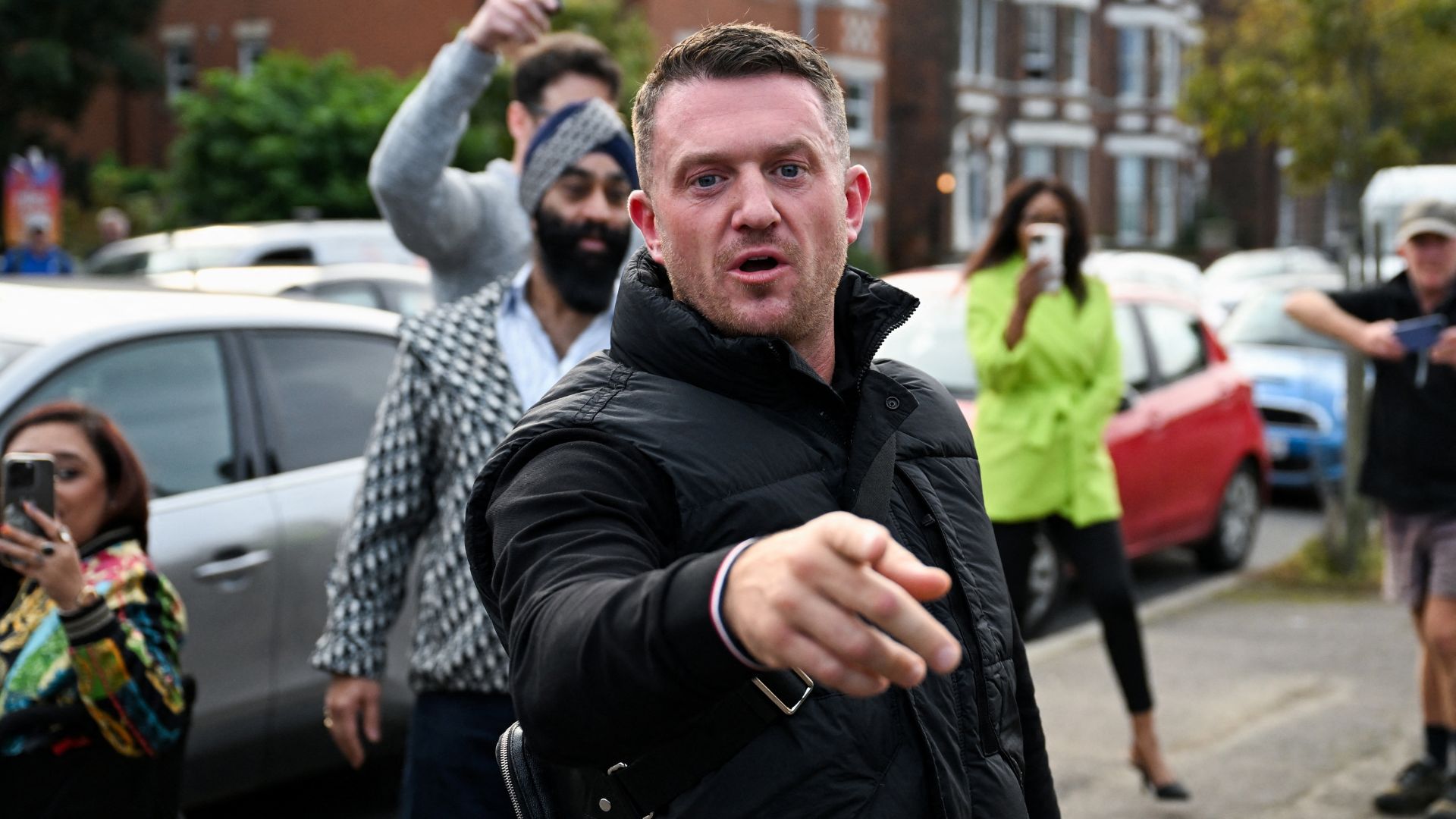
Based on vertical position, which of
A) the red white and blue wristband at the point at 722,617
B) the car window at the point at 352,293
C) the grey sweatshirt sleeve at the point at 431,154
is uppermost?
the grey sweatshirt sleeve at the point at 431,154

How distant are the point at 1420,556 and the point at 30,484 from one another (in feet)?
14.6

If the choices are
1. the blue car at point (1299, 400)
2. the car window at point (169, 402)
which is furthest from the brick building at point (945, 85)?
the car window at point (169, 402)

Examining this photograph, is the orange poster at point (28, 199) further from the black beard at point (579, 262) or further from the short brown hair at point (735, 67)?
the short brown hair at point (735, 67)

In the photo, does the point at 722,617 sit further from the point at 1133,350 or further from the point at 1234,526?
the point at 1234,526

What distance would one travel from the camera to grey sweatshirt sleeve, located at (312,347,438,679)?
11.0ft

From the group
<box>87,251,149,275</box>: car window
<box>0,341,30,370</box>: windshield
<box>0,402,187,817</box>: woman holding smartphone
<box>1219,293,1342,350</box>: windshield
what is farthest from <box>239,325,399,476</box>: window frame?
<box>87,251,149,275</box>: car window

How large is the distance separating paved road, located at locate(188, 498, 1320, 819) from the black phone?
243cm

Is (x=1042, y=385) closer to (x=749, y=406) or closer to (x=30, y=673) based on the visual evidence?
(x=30, y=673)

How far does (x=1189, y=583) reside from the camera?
10.1 meters

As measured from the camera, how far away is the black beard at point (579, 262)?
3.50 meters

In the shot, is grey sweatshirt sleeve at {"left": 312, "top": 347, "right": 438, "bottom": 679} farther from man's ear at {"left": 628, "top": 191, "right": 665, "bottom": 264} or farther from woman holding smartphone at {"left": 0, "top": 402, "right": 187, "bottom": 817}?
man's ear at {"left": 628, "top": 191, "right": 665, "bottom": 264}

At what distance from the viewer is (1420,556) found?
5715mm

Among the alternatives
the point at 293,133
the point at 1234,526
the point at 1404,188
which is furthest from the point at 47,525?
the point at 293,133

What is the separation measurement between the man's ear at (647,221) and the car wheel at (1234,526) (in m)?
8.49
